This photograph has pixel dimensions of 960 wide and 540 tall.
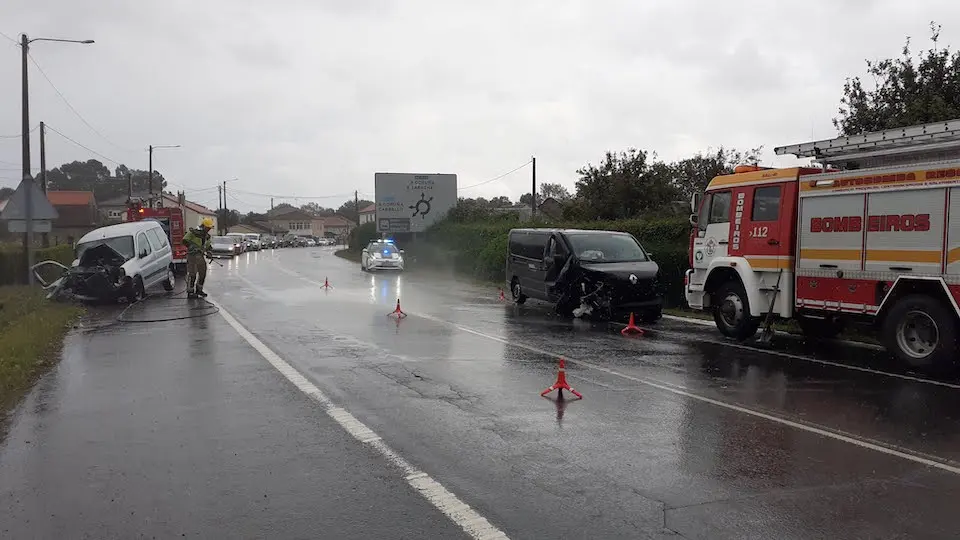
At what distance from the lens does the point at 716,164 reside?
108 feet

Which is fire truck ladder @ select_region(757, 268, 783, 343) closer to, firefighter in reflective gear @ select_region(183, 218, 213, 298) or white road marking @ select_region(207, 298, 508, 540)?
white road marking @ select_region(207, 298, 508, 540)

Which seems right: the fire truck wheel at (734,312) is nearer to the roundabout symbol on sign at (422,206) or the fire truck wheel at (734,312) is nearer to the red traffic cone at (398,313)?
the red traffic cone at (398,313)

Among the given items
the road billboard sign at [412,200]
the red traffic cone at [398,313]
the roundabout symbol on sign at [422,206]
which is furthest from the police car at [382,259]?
the red traffic cone at [398,313]

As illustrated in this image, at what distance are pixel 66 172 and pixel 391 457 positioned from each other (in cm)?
13350

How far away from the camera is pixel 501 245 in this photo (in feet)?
90.6

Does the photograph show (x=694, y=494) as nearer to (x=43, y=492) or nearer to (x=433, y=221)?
(x=43, y=492)

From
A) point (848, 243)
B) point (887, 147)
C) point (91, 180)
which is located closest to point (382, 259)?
point (848, 243)

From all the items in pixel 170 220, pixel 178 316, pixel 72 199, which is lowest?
pixel 178 316

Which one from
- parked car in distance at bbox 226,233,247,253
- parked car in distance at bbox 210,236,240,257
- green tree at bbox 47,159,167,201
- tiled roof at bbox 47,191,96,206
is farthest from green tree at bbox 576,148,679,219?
green tree at bbox 47,159,167,201

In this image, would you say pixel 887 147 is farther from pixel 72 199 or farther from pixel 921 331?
pixel 72 199

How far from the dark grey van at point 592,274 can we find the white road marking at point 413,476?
24.6 ft

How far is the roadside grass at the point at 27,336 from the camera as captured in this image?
8.34 metres

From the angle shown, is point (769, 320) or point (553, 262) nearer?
point (769, 320)

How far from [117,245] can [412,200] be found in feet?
81.5
